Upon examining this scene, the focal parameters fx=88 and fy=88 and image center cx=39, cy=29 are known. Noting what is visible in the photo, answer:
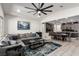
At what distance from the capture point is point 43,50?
2250mm

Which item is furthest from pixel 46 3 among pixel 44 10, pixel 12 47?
pixel 12 47

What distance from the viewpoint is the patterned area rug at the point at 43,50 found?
2192 millimetres

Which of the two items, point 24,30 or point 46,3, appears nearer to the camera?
point 46,3

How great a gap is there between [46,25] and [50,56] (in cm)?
80

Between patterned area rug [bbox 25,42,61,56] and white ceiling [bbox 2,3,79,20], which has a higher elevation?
white ceiling [bbox 2,3,79,20]

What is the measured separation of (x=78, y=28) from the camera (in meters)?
2.24

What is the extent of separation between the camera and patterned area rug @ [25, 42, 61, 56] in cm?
219

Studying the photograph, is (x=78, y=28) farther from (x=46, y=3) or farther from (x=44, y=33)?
(x=46, y=3)

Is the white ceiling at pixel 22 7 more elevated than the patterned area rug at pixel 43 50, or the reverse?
the white ceiling at pixel 22 7

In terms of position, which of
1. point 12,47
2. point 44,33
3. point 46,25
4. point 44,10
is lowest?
point 12,47

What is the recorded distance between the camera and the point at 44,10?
2.28m

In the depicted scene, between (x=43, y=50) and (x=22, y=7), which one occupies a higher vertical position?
Result: (x=22, y=7)

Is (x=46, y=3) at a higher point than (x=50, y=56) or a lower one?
higher

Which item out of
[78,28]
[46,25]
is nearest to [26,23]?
[46,25]
